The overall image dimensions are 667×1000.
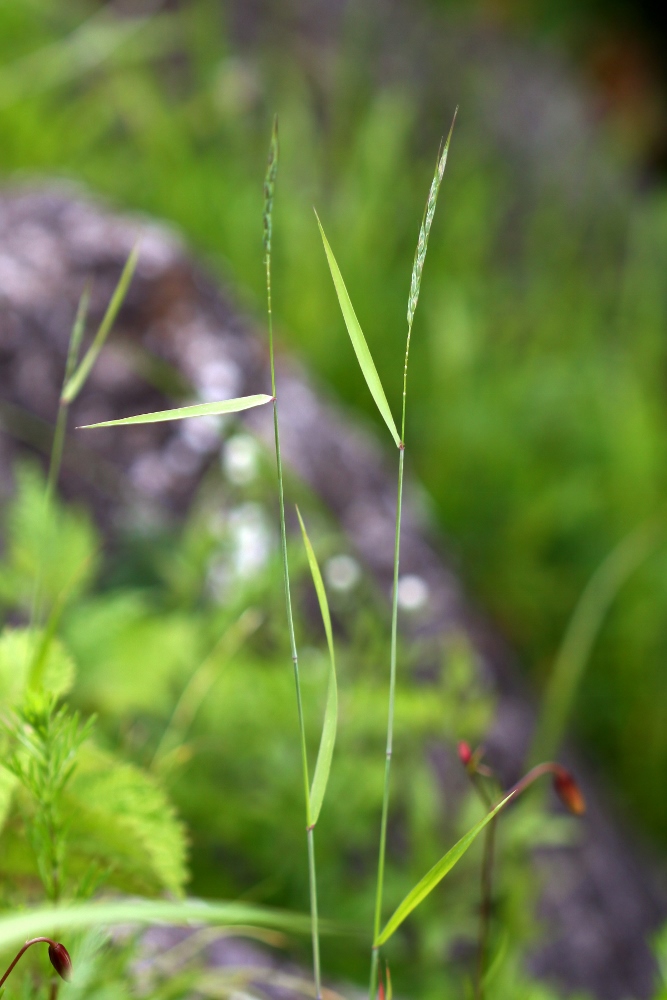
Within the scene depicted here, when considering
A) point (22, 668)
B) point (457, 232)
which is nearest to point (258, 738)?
point (22, 668)

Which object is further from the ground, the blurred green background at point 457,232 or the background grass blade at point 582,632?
the blurred green background at point 457,232

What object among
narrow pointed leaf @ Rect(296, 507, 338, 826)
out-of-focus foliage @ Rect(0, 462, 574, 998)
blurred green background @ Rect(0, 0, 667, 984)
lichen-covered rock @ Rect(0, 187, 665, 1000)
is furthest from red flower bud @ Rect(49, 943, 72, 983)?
blurred green background @ Rect(0, 0, 667, 984)

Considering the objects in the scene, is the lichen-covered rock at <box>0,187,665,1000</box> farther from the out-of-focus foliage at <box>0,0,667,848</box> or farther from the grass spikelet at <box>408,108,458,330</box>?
the grass spikelet at <box>408,108,458,330</box>

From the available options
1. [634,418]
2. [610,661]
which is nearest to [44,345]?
[610,661]

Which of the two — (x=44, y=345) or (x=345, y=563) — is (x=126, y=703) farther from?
(x=44, y=345)

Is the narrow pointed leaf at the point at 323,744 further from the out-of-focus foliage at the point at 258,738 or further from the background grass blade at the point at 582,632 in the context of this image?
the background grass blade at the point at 582,632

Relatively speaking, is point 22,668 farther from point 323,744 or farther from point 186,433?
point 186,433

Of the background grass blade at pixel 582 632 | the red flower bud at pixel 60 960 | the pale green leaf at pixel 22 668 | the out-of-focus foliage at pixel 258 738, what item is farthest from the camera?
the background grass blade at pixel 582 632

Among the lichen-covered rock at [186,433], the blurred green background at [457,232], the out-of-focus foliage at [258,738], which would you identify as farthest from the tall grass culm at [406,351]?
the blurred green background at [457,232]
